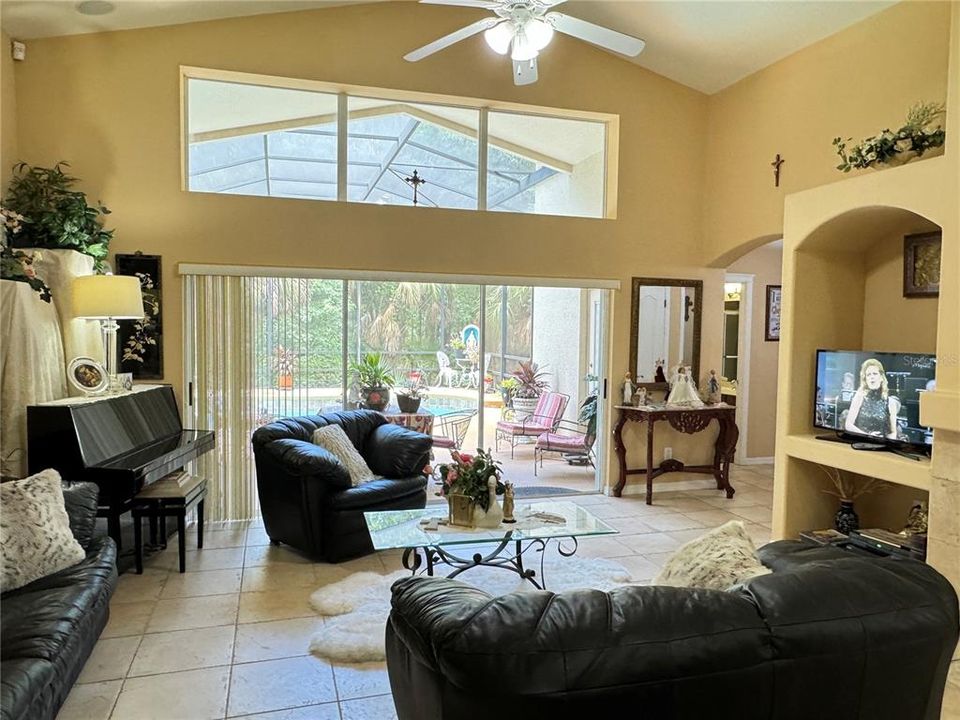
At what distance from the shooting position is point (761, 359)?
7.39 m

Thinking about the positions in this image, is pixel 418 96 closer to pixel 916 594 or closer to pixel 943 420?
pixel 943 420

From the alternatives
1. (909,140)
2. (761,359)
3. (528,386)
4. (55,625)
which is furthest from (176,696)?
(761,359)

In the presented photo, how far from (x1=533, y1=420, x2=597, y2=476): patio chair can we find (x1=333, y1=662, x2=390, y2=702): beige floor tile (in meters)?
3.65

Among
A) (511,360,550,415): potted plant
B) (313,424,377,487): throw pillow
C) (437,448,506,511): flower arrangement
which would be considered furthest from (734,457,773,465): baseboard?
(437,448,506,511): flower arrangement

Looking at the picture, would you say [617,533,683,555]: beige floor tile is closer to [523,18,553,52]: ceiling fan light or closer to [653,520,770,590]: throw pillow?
[653,520,770,590]: throw pillow

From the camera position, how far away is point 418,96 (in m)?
5.22

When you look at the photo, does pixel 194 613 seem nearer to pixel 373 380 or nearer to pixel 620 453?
pixel 373 380

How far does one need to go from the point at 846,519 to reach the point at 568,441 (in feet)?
8.54

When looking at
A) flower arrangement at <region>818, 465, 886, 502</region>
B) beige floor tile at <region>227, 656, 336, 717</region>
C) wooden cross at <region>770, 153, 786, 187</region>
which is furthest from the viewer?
wooden cross at <region>770, 153, 786, 187</region>

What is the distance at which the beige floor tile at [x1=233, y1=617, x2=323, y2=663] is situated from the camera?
9.58ft

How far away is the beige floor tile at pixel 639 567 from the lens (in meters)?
3.91

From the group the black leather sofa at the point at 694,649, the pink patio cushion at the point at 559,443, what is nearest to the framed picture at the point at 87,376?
the black leather sofa at the point at 694,649

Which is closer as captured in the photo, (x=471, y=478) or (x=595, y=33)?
(x=595, y=33)

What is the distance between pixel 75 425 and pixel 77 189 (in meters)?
1.94
